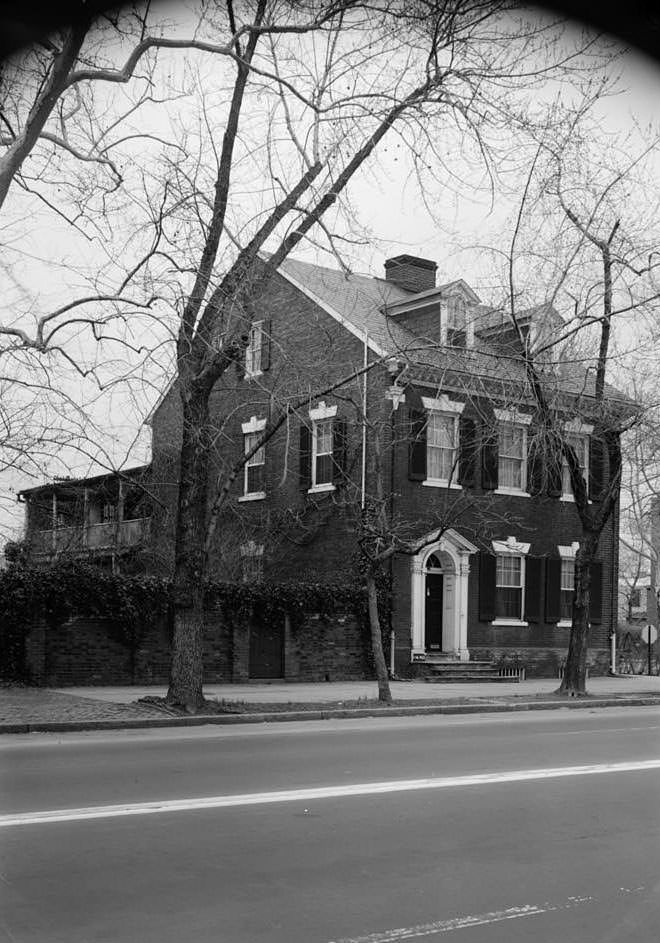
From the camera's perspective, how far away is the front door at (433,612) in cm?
3033

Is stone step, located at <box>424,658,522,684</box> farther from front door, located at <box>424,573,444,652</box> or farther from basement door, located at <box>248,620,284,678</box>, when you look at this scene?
basement door, located at <box>248,620,284,678</box>

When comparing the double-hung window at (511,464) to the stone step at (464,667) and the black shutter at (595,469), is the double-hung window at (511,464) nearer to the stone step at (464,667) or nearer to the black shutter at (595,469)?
the black shutter at (595,469)

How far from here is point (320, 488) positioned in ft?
98.4

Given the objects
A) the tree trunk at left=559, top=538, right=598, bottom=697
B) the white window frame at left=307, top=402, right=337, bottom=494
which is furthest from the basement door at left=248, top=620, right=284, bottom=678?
the tree trunk at left=559, top=538, right=598, bottom=697

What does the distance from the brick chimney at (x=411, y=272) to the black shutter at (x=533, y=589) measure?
9.09 meters

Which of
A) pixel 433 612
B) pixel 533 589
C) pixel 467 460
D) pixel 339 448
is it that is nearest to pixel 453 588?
pixel 433 612

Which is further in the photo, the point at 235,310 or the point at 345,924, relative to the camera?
the point at 235,310

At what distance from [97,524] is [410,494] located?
39.3 ft

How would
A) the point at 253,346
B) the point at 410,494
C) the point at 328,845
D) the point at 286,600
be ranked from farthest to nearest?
1. the point at 410,494
2. the point at 286,600
3. the point at 253,346
4. the point at 328,845

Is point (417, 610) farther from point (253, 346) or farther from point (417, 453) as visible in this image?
point (253, 346)

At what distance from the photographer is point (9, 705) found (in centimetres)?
1778

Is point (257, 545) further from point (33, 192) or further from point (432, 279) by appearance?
point (33, 192)

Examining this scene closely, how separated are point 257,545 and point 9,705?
565 inches

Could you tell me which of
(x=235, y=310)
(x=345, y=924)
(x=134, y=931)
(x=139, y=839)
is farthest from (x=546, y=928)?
(x=235, y=310)
